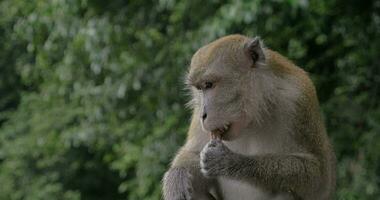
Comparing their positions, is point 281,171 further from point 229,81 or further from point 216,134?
point 229,81

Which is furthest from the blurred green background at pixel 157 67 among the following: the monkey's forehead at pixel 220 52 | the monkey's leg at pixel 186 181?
the monkey's leg at pixel 186 181

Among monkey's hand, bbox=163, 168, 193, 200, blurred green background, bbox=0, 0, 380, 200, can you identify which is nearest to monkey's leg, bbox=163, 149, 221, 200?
monkey's hand, bbox=163, 168, 193, 200

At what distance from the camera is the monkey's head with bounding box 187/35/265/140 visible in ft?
18.5

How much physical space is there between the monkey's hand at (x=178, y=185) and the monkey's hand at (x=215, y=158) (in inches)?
7.8

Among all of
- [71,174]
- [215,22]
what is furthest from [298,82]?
[71,174]

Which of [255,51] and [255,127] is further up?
[255,51]

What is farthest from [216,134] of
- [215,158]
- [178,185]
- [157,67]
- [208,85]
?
[157,67]

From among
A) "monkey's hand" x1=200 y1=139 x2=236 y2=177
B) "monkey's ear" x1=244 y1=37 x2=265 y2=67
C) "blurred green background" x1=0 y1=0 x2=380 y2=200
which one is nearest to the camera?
"monkey's hand" x1=200 y1=139 x2=236 y2=177

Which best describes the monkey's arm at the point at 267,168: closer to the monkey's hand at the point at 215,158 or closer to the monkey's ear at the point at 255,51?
the monkey's hand at the point at 215,158

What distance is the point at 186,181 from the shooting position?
5828mm

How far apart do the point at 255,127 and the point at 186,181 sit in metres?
0.52

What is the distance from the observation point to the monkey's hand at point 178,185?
19.0 feet

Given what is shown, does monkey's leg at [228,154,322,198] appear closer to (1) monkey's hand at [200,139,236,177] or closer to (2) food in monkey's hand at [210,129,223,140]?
(1) monkey's hand at [200,139,236,177]

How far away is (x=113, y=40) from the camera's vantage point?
11.1m
